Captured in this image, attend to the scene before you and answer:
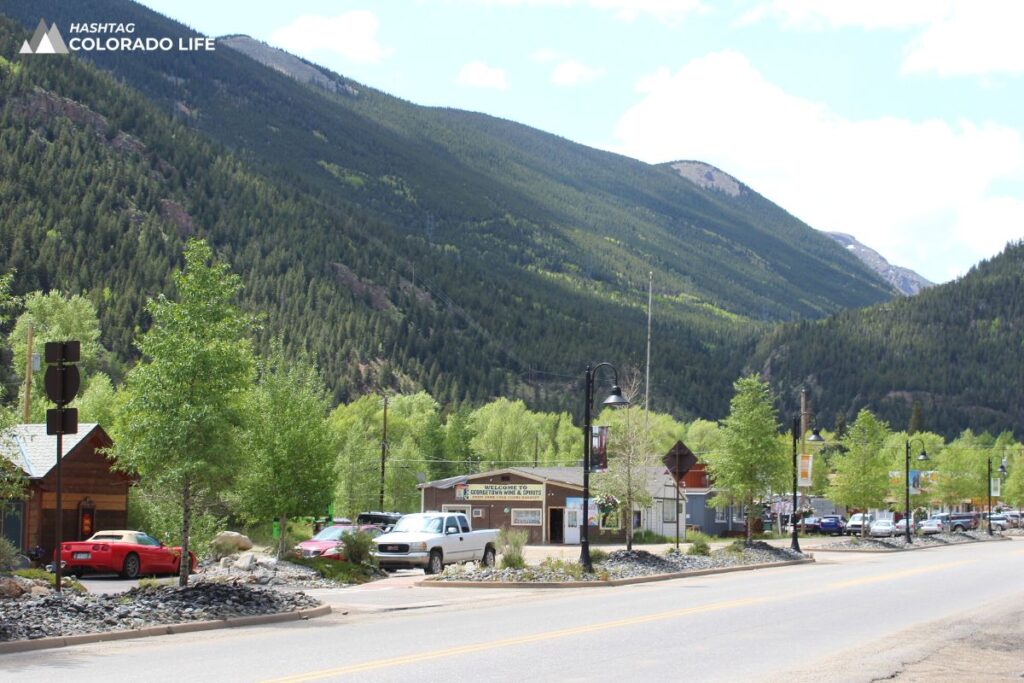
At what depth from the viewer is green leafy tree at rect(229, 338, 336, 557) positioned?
38.0 meters

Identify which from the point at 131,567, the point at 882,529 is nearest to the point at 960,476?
the point at 882,529

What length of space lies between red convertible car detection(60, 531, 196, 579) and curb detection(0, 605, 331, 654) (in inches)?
484

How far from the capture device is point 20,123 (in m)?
163

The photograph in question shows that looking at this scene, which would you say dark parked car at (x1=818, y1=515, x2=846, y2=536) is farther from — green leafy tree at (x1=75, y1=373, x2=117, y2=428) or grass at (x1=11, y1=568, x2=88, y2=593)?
grass at (x1=11, y1=568, x2=88, y2=593)

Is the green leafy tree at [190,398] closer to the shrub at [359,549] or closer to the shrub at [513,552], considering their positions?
the shrub at [513,552]

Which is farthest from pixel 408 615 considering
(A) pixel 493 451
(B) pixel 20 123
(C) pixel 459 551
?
(B) pixel 20 123

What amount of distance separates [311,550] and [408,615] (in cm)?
1699

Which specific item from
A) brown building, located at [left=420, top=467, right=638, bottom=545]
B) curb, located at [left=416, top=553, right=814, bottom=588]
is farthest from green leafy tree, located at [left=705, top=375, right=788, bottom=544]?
curb, located at [left=416, top=553, right=814, bottom=588]

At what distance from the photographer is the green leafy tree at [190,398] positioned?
78.9ft

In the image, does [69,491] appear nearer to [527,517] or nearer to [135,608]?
[135,608]

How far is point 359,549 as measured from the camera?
120 ft

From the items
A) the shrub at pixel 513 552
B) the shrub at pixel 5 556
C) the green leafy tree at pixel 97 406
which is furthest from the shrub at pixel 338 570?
the green leafy tree at pixel 97 406

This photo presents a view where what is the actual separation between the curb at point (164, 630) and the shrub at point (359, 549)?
39.7 feet

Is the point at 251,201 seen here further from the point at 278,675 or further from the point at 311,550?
the point at 278,675
